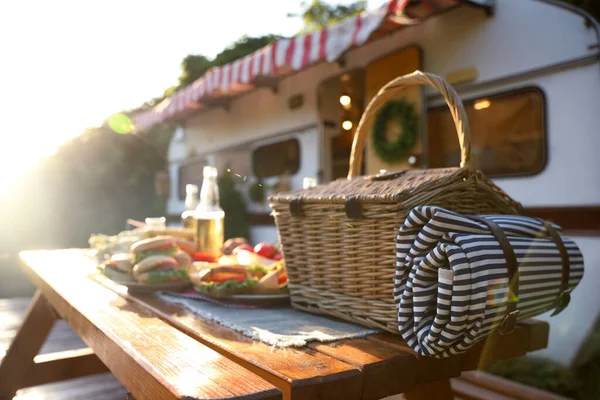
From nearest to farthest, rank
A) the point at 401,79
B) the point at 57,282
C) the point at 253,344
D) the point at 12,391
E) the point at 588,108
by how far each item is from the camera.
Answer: the point at 253,344
the point at 401,79
the point at 57,282
the point at 12,391
the point at 588,108

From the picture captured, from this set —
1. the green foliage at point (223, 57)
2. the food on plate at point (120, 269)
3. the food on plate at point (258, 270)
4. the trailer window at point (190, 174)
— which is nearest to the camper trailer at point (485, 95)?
the food on plate at point (258, 270)

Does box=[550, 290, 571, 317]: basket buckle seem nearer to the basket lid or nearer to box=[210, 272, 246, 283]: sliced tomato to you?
the basket lid

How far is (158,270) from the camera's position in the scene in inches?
54.9

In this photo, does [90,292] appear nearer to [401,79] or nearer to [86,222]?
[401,79]

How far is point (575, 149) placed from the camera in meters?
3.18

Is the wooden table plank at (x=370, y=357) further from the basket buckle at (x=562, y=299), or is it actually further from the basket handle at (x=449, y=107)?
the basket handle at (x=449, y=107)

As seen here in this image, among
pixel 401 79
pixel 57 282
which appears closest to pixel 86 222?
pixel 57 282

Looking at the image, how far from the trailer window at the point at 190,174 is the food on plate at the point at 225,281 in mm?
6901

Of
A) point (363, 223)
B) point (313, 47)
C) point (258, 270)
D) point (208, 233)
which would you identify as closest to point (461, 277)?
point (363, 223)

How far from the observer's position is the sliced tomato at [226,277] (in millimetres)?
1252

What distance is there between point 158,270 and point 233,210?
5374 millimetres

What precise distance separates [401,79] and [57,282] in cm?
125

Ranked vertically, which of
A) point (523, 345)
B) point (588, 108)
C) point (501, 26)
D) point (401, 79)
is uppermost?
point (501, 26)

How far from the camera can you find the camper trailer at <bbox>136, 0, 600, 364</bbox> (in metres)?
3.12
